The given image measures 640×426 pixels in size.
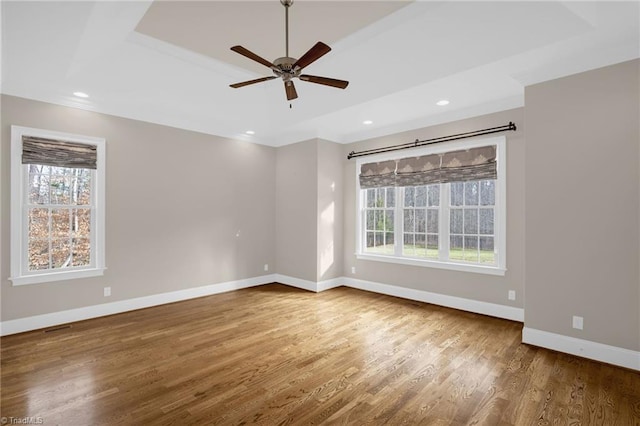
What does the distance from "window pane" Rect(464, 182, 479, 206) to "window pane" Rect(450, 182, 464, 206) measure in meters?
0.06

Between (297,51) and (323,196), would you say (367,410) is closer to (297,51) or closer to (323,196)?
(297,51)

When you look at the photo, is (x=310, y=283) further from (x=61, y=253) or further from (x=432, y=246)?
(x=61, y=253)

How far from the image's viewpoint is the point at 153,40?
3262mm

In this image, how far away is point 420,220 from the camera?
16.8 ft

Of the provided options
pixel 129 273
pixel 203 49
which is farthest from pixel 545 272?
pixel 129 273

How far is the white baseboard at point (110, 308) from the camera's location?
3674mm

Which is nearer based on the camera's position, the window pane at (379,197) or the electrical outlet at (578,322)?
the electrical outlet at (578,322)

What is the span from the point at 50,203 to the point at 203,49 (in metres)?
2.68

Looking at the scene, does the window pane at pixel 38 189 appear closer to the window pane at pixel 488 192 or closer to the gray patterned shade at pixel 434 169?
the gray patterned shade at pixel 434 169

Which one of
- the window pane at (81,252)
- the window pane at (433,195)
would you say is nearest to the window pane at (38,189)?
the window pane at (81,252)

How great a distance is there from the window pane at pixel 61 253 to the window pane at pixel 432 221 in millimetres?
4971

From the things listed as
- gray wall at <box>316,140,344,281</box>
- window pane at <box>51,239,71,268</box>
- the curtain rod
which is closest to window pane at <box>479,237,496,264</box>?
the curtain rod

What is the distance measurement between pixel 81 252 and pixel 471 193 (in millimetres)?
5307

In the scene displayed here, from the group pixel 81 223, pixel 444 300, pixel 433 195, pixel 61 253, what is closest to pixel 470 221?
pixel 433 195
